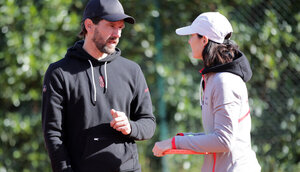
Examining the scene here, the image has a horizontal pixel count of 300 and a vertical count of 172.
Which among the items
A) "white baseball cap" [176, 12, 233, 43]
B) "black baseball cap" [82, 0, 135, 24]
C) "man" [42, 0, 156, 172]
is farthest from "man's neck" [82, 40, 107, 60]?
"white baseball cap" [176, 12, 233, 43]

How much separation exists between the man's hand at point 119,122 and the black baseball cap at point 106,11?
0.62 metres

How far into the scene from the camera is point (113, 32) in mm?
2922

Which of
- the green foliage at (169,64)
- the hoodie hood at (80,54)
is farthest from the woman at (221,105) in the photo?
the green foliage at (169,64)

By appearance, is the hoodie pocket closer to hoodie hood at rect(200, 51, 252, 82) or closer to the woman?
the woman

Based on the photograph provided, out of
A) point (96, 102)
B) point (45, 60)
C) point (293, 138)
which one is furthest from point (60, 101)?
point (293, 138)

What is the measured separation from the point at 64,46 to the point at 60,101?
2323 millimetres

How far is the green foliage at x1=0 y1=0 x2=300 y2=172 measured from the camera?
192 inches

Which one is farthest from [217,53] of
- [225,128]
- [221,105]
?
[225,128]

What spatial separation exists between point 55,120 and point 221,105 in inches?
39.0

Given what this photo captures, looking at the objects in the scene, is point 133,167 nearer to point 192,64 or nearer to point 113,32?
point 113,32

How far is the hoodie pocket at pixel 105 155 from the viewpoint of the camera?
9.07 feet

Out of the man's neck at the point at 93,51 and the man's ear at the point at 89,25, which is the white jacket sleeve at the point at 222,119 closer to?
the man's neck at the point at 93,51

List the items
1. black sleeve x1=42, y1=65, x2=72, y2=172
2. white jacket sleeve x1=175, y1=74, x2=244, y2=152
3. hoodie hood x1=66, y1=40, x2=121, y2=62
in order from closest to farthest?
white jacket sleeve x1=175, y1=74, x2=244, y2=152, black sleeve x1=42, y1=65, x2=72, y2=172, hoodie hood x1=66, y1=40, x2=121, y2=62

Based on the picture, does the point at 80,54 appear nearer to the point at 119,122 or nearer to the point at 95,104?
the point at 95,104
